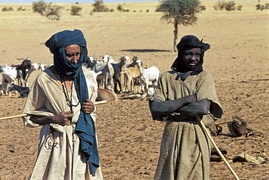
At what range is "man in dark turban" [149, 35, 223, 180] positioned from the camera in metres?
4.73

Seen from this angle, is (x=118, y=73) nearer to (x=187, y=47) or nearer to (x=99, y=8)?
(x=187, y=47)

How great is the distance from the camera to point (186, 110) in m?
4.70

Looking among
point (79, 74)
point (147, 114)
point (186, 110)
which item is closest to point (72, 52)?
point (79, 74)

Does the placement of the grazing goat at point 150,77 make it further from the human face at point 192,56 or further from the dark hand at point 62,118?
the dark hand at point 62,118

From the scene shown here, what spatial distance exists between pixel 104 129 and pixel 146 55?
1862 centimetres

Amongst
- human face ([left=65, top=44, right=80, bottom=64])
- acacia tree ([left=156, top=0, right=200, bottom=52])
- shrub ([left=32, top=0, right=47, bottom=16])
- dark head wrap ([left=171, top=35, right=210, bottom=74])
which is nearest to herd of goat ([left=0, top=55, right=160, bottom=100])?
dark head wrap ([left=171, top=35, right=210, bottom=74])

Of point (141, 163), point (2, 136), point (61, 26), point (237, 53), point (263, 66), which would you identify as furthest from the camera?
point (61, 26)

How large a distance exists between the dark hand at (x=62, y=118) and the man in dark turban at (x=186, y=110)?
72cm

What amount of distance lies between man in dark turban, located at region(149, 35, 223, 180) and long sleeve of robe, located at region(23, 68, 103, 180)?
2.12ft

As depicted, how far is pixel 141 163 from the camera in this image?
8156mm

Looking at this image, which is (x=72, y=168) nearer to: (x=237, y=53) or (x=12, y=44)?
(x=237, y=53)

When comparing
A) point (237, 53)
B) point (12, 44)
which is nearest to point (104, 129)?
point (237, 53)

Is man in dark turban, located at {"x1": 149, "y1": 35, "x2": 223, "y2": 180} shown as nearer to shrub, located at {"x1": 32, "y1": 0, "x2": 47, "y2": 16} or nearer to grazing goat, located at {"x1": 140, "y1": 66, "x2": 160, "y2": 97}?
grazing goat, located at {"x1": 140, "y1": 66, "x2": 160, "y2": 97}

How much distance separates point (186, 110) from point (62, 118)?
96cm
